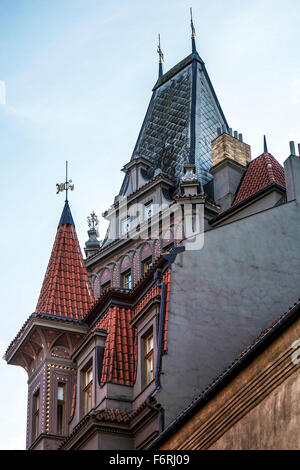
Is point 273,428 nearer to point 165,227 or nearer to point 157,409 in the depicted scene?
point 157,409

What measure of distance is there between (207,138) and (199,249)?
20335 mm

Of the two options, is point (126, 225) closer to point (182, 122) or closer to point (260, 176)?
point (182, 122)

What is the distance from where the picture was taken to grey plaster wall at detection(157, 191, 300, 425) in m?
28.3

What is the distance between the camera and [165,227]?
4284 cm

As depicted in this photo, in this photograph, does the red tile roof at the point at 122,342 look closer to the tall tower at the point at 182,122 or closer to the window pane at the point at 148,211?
the window pane at the point at 148,211

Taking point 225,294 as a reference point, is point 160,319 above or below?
below

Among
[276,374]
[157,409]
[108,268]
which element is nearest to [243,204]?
[108,268]

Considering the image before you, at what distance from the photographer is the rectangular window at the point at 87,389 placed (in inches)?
1235

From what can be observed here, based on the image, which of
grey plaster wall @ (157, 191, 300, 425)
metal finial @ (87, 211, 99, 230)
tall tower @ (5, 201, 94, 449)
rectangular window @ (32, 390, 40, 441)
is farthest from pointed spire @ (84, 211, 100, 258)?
grey plaster wall @ (157, 191, 300, 425)

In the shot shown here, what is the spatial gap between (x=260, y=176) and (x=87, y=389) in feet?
47.3

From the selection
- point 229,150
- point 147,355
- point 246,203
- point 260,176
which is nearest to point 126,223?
point 229,150

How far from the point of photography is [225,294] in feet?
98.8
